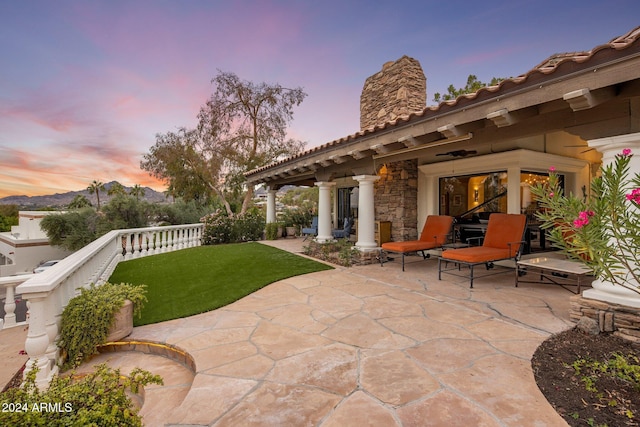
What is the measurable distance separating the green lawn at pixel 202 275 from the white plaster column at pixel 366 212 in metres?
1.20

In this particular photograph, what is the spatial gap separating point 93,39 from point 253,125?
11.3m

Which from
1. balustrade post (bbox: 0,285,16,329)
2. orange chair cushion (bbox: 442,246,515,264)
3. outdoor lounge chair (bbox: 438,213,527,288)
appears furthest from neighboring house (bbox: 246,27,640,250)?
balustrade post (bbox: 0,285,16,329)

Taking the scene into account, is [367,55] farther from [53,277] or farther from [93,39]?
[53,277]

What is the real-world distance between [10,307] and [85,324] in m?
1.82

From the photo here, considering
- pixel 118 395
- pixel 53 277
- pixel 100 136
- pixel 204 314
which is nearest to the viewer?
pixel 118 395

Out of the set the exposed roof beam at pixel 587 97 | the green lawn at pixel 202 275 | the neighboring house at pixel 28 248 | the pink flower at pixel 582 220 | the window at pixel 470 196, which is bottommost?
the neighboring house at pixel 28 248

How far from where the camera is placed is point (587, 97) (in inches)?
111

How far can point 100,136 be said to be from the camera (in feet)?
46.8

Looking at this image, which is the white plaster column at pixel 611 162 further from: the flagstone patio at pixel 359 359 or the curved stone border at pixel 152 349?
the curved stone border at pixel 152 349

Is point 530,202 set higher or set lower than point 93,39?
lower

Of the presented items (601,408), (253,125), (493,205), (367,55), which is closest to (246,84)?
(253,125)

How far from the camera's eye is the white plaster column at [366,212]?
716 cm

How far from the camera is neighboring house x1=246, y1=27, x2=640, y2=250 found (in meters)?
2.92

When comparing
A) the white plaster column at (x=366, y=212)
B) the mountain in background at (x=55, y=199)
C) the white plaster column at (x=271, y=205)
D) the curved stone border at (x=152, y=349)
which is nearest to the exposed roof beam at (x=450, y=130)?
the white plaster column at (x=366, y=212)
